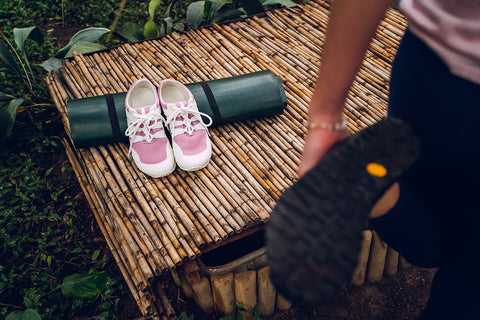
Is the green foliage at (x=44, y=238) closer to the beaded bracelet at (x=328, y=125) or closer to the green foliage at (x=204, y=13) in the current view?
the green foliage at (x=204, y=13)

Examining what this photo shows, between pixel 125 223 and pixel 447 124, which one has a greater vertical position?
pixel 447 124

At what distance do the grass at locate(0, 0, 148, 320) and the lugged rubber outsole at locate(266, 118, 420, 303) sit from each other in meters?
0.88

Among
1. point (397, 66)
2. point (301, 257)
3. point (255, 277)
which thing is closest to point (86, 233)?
point (255, 277)

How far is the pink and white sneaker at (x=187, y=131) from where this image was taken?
1.37 m

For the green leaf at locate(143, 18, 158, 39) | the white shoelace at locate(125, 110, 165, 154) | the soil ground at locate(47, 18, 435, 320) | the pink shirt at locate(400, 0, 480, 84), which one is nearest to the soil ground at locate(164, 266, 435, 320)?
the soil ground at locate(47, 18, 435, 320)

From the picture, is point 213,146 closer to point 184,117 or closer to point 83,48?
point 184,117

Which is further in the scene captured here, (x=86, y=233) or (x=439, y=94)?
(x=86, y=233)

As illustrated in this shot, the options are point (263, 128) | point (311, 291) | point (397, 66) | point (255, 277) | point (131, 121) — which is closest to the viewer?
point (311, 291)

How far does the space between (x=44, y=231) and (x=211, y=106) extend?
2.84ft

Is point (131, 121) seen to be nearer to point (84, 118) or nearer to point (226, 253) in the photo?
point (84, 118)

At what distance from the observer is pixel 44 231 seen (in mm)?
1560

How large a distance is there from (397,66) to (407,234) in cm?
34

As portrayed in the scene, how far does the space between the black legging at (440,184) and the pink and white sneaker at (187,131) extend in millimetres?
737

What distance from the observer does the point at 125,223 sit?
126 cm
